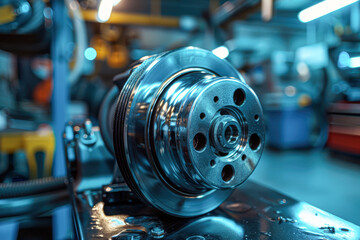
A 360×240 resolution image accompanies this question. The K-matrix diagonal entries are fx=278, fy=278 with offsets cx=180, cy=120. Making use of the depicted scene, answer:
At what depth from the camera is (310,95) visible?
5.91 m

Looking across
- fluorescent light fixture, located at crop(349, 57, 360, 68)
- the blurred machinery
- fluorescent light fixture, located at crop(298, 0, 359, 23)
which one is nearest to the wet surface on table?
the blurred machinery

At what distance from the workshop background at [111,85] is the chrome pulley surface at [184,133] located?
0.56ft

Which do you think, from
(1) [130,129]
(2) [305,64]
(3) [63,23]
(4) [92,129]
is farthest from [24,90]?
(2) [305,64]

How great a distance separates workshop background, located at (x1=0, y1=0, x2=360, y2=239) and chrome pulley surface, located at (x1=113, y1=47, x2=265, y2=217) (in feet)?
0.56

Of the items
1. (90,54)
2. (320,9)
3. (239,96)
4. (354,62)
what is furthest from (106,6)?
(354,62)

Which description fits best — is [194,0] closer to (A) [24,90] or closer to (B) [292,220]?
(A) [24,90]

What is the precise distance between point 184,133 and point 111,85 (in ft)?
1.91

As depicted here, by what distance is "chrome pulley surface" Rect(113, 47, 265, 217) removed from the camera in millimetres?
458

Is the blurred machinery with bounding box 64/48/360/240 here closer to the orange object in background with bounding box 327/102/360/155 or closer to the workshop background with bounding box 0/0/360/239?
the workshop background with bounding box 0/0/360/239

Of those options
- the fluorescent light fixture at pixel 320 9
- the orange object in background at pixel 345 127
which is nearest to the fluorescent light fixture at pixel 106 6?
the fluorescent light fixture at pixel 320 9

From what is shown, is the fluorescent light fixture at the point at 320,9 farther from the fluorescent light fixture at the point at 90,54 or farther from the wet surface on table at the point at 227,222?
the fluorescent light fixture at the point at 90,54

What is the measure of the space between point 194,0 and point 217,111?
26.7ft

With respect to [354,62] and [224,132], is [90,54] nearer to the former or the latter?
[354,62]

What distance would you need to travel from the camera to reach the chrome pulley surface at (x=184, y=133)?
46 centimetres
